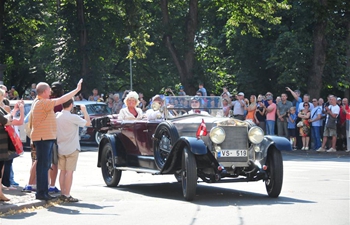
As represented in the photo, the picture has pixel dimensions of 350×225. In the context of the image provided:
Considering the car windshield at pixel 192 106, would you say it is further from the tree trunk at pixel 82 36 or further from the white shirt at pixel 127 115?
the tree trunk at pixel 82 36

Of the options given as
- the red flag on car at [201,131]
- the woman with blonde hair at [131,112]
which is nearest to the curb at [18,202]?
the red flag on car at [201,131]

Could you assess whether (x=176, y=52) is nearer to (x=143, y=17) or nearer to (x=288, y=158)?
(x=143, y=17)

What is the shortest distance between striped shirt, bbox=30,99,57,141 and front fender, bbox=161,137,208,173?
2018mm

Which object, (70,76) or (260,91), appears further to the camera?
(260,91)

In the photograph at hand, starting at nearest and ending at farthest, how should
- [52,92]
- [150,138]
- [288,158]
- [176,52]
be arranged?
[52,92], [150,138], [288,158], [176,52]

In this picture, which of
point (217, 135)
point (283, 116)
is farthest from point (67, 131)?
point (283, 116)

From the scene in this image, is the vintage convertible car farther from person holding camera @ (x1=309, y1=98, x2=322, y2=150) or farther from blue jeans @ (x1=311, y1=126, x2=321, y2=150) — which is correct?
blue jeans @ (x1=311, y1=126, x2=321, y2=150)

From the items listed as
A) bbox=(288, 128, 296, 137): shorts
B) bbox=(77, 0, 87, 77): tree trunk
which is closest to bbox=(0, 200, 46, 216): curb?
bbox=(288, 128, 296, 137): shorts

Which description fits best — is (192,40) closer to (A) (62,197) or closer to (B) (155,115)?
(B) (155,115)

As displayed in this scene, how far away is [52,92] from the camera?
535 inches

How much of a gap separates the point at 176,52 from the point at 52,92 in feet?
85.3

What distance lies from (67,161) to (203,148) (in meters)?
2.26

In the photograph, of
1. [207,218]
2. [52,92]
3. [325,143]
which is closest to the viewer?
[207,218]

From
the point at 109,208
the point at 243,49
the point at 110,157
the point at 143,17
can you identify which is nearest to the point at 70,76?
the point at 143,17
